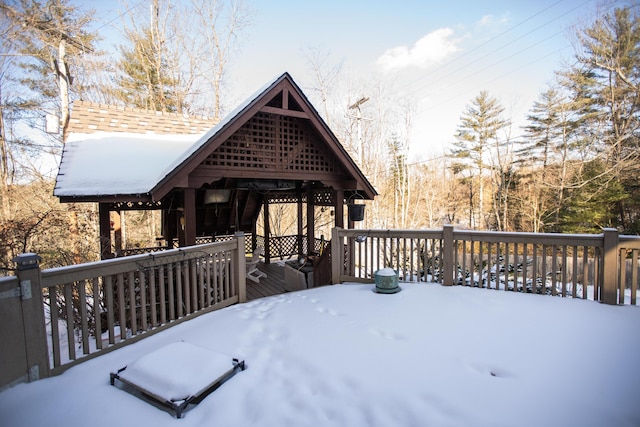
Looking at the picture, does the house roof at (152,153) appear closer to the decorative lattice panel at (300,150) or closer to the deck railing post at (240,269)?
the decorative lattice panel at (300,150)

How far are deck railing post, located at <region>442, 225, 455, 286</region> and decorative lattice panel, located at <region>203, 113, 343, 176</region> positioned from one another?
2.94 m

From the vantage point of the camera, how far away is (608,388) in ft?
8.29

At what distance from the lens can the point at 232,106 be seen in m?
20.6

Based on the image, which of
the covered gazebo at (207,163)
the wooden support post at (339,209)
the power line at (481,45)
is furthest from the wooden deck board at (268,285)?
the power line at (481,45)

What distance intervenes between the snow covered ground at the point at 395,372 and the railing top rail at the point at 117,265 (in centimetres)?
82

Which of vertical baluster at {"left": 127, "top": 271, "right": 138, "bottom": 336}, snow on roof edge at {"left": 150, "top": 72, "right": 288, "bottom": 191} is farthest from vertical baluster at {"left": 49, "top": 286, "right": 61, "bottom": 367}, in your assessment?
snow on roof edge at {"left": 150, "top": 72, "right": 288, "bottom": 191}

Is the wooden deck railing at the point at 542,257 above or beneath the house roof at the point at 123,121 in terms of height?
beneath

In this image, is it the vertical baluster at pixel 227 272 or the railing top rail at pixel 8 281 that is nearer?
the railing top rail at pixel 8 281

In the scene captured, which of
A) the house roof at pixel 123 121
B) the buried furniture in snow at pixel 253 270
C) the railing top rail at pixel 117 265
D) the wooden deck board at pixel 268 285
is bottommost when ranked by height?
the wooden deck board at pixel 268 285

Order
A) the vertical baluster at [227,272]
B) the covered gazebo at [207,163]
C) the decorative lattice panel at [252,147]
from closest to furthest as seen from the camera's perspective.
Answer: the vertical baluster at [227,272] < the covered gazebo at [207,163] < the decorative lattice panel at [252,147]

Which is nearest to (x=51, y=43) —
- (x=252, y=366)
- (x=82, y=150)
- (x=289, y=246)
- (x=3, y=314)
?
(x=82, y=150)

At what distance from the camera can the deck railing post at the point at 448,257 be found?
211 inches

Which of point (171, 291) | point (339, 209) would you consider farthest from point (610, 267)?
point (171, 291)

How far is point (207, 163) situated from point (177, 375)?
4031mm
